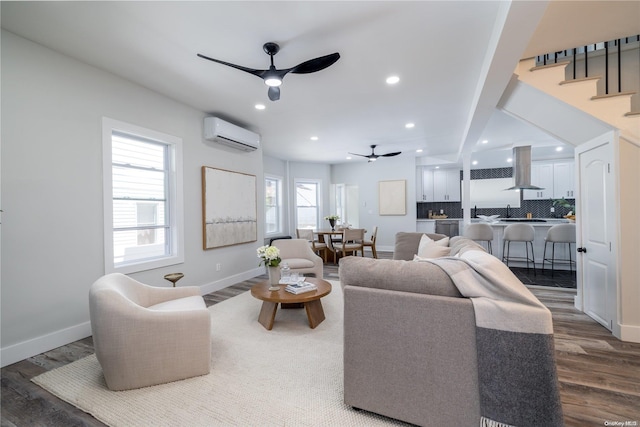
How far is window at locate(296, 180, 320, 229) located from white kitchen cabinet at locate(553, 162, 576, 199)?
6543mm

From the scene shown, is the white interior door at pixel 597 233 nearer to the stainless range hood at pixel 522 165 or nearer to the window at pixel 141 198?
the stainless range hood at pixel 522 165

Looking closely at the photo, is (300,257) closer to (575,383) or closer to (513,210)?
(575,383)

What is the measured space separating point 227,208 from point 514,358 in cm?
416

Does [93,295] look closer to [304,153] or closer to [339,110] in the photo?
[339,110]

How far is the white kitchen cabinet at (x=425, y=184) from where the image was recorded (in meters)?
8.79

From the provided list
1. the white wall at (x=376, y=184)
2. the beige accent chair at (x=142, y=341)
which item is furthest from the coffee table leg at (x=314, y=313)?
the white wall at (x=376, y=184)

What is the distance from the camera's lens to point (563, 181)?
7281 millimetres

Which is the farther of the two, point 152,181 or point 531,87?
point 152,181

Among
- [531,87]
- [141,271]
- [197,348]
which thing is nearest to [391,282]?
[197,348]

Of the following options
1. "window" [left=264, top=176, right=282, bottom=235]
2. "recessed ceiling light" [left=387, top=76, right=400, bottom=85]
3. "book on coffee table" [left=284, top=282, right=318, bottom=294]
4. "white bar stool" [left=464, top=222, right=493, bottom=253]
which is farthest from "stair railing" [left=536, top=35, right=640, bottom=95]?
"window" [left=264, top=176, right=282, bottom=235]

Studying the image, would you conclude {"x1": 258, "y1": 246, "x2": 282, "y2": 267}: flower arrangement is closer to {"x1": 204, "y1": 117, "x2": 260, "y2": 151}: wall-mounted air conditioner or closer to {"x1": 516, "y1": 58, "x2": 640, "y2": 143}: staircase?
{"x1": 204, "y1": 117, "x2": 260, "y2": 151}: wall-mounted air conditioner

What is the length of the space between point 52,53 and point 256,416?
3569 millimetres

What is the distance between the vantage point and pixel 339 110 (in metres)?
4.11

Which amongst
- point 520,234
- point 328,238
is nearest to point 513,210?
point 520,234
